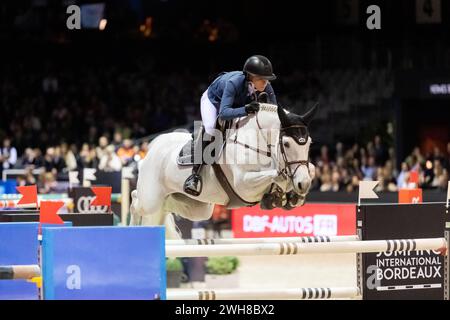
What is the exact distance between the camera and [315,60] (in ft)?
72.9

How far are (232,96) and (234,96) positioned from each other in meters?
0.06

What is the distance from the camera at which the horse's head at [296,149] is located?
7375 mm

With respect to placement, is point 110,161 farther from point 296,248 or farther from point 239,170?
point 296,248

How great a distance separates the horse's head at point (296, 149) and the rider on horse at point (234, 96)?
1.13 feet

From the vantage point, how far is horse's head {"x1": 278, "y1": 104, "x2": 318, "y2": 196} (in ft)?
24.2

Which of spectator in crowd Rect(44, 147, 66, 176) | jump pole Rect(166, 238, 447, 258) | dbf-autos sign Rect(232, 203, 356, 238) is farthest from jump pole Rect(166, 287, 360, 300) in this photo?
spectator in crowd Rect(44, 147, 66, 176)

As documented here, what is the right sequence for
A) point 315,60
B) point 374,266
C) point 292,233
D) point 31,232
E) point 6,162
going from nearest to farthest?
point 31,232 → point 374,266 → point 292,233 → point 6,162 → point 315,60

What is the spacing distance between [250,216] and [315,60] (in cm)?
793

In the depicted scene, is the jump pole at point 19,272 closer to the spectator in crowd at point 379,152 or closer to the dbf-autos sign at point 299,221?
the dbf-autos sign at point 299,221

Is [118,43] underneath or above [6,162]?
above

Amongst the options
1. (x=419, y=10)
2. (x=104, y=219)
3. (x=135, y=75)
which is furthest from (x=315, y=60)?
(x=104, y=219)

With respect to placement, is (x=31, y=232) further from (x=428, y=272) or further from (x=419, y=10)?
(x=419, y=10)

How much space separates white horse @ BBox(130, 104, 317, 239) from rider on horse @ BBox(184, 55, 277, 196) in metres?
0.12

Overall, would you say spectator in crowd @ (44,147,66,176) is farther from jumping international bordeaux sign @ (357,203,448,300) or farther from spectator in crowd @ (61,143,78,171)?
jumping international bordeaux sign @ (357,203,448,300)
